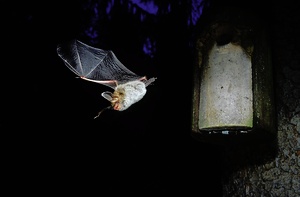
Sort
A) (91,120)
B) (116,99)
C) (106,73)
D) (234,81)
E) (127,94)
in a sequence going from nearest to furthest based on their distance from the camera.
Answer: (234,81)
(116,99)
(127,94)
(106,73)
(91,120)

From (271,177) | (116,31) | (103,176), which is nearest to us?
(271,177)

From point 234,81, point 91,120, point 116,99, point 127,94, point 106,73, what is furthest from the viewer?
point 91,120

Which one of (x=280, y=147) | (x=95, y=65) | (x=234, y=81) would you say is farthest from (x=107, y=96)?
(x=280, y=147)

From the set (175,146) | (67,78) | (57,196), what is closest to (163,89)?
(175,146)

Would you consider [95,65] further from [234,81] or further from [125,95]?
[234,81]

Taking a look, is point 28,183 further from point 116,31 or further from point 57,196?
point 116,31

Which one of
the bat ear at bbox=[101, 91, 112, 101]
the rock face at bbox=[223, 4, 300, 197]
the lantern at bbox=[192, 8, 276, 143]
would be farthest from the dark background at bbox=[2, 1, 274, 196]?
the lantern at bbox=[192, 8, 276, 143]

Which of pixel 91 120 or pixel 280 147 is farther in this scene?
pixel 91 120

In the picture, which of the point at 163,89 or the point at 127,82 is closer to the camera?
the point at 127,82
